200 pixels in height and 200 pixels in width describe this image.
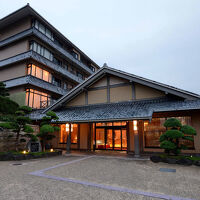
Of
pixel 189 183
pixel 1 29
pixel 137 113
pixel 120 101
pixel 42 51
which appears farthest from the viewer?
pixel 1 29

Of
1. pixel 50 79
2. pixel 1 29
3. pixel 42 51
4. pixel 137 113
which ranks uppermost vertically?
pixel 1 29

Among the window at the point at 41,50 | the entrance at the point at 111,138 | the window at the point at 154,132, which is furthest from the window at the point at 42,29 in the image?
the window at the point at 154,132

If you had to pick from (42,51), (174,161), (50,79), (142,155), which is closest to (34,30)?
(42,51)

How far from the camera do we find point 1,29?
23828 mm

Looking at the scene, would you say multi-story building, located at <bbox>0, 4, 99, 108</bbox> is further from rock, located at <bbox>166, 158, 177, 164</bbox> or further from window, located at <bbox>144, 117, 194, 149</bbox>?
rock, located at <bbox>166, 158, 177, 164</bbox>

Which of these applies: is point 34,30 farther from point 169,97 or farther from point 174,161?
point 174,161

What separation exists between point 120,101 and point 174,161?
639 centimetres

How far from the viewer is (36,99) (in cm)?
2045

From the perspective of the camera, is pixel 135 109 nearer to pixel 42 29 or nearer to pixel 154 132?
pixel 154 132

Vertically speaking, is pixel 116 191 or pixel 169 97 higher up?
pixel 169 97

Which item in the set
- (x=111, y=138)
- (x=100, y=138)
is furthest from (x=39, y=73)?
(x=111, y=138)

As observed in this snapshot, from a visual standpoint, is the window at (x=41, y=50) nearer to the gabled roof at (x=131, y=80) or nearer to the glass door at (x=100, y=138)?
the gabled roof at (x=131, y=80)

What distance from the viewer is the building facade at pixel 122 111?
10914mm

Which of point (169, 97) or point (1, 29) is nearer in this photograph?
point (169, 97)
